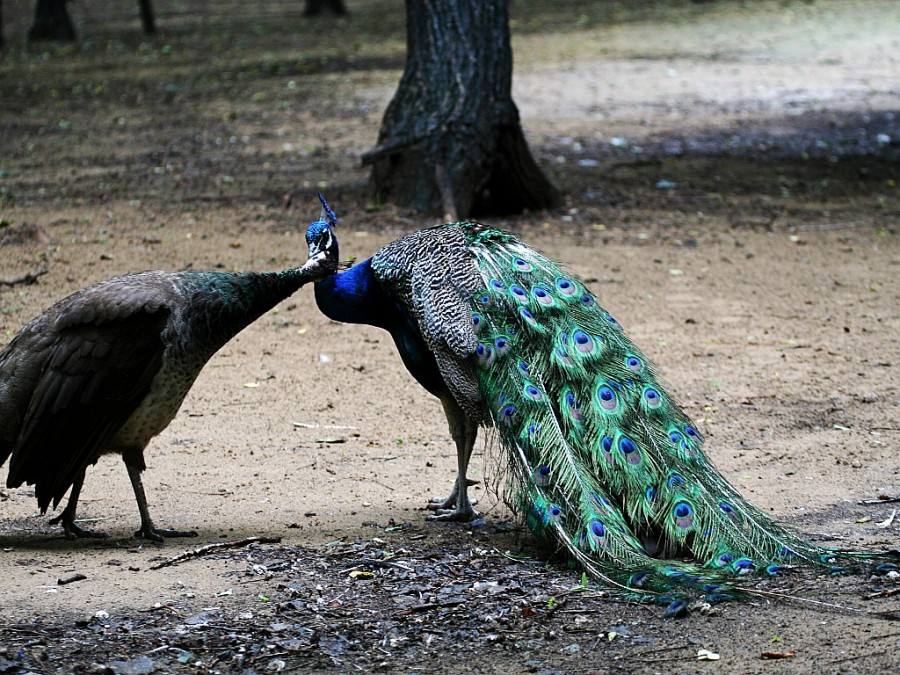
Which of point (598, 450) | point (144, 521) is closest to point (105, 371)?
point (144, 521)

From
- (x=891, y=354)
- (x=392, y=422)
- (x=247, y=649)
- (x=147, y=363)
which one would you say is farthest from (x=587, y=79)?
(x=247, y=649)

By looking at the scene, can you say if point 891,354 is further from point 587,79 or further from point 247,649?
point 587,79

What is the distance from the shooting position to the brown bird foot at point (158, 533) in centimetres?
559

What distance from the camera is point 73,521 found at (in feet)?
18.7

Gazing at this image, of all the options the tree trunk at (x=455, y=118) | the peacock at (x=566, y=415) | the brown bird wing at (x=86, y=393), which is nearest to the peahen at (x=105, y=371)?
the brown bird wing at (x=86, y=393)

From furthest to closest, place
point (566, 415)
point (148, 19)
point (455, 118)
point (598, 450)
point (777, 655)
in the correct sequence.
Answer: point (148, 19) < point (455, 118) < point (566, 415) < point (598, 450) < point (777, 655)

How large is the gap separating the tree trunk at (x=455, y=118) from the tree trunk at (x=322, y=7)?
1749 centimetres

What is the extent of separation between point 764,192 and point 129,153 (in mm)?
7481

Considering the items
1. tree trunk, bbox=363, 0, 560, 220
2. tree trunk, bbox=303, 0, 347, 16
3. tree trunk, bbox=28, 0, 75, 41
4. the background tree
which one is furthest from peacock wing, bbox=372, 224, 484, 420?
tree trunk, bbox=303, 0, 347, 16

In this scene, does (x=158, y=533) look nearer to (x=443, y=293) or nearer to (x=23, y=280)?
(x=443, y=293)

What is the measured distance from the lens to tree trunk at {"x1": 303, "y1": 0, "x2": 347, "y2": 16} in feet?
91.9

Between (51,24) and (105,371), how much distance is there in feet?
70.3

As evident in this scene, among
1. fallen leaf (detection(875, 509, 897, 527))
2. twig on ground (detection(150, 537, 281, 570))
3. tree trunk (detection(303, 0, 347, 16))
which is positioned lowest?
twig on ground (detection(150, 537, 281, 570))

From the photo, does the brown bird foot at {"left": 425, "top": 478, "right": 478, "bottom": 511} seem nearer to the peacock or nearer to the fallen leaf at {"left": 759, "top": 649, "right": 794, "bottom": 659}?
the peacock
